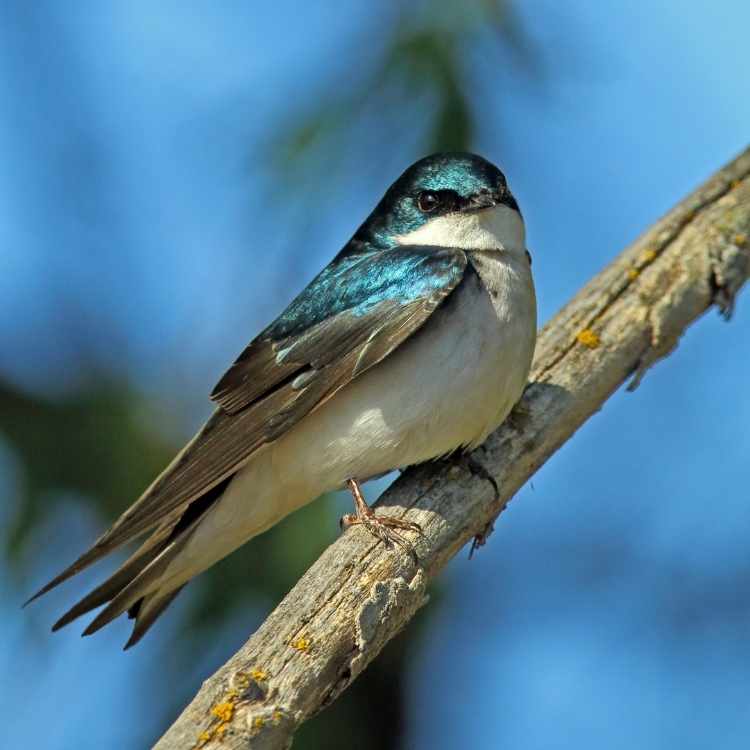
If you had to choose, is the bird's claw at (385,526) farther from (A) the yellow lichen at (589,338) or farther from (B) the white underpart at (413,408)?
(A) the yellow lichen at (589,338)

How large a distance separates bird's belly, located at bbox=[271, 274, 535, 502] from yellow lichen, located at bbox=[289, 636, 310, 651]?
59 cm

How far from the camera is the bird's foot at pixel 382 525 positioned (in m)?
2.89

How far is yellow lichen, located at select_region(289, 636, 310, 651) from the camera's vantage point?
2.55m

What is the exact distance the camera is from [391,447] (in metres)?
3.04

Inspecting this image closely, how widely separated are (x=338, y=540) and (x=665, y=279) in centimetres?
119

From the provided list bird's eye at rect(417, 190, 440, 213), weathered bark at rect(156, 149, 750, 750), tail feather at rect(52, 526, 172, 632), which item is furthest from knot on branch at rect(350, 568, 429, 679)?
bird's eye at rect(417, 190, 440, 213)

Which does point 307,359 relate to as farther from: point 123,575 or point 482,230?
point 123,575

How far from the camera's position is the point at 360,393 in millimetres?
3104

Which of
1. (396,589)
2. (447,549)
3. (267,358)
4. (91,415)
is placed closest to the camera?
(396,589)

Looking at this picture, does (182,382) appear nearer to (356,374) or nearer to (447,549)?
(356,374)

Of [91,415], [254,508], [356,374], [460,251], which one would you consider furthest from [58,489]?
[460,251]

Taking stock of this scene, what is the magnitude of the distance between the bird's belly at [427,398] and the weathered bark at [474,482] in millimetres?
124

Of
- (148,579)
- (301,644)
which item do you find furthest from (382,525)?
(148,579)

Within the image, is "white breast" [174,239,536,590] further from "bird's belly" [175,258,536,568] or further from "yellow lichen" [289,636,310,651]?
"yellow lichen" [289,636,310,651]
